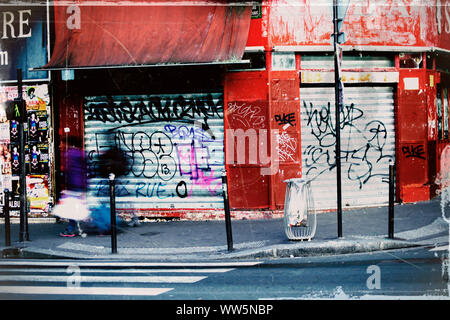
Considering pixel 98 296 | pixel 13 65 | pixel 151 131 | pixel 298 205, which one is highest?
pixel 13 65

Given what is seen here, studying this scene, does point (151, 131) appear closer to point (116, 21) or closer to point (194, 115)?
point (194, 115)

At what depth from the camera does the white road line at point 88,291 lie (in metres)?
6.21

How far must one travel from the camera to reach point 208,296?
19.7ft

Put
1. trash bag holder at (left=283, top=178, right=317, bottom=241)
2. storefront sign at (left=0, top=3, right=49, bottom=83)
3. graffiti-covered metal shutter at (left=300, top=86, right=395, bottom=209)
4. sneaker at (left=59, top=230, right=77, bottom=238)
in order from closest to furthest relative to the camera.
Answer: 1. trash bag holder at (left=283, top=178, right=317, bottom=241)
2. sneaker at (left=59, top=230, right=77, bottom=238)
3. graffiti-covered metal shutter at (left=300, top=86, right=395, bottom=209)
4. storefront sign at (left=0, top=3, right=49, bottom=83)

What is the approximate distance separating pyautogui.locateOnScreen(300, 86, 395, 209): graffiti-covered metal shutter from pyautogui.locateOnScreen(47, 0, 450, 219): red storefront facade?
24 mm

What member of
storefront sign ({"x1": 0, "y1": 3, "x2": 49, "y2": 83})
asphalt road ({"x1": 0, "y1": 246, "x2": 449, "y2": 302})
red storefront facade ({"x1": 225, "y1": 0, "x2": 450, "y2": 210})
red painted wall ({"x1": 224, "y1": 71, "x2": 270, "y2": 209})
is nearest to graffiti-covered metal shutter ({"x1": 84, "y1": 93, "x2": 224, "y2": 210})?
red painted wall ({"x1": 224, "y1": 71, "x2": 270, "y2": 209})

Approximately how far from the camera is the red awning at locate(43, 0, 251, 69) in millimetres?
11258

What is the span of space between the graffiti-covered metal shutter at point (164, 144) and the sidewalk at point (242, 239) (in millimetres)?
840

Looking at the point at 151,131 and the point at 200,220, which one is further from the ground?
the point at 151,131

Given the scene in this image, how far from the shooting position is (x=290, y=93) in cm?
1195

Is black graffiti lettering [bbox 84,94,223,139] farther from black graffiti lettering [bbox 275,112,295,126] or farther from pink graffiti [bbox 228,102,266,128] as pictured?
black graffiti lettering [bbox 275,112,295,126]

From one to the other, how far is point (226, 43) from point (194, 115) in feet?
6.46

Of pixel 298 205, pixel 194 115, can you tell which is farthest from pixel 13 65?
pixel 298 205

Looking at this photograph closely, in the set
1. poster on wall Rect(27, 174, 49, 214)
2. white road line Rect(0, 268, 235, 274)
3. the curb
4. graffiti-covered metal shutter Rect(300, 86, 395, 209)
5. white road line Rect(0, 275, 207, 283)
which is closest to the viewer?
white road line Rect(0, 275, 207, 283)
